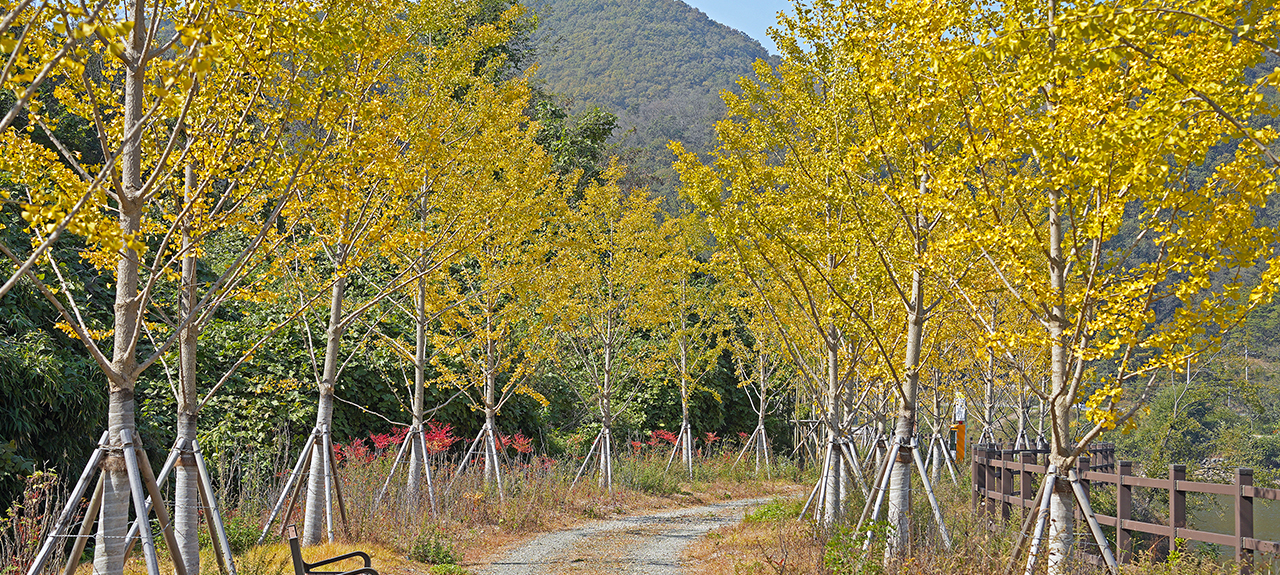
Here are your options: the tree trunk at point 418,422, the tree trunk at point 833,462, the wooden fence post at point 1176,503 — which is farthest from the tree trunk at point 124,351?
the wooden fence post at point 1176,503

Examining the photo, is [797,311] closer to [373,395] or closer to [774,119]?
[774,119]

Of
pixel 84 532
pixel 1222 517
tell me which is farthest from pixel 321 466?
pixel 1222 517

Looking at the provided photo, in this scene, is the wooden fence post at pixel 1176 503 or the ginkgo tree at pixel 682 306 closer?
the wooden fence post at pixel 1176 503

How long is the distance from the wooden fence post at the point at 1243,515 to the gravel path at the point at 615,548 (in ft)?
16.0

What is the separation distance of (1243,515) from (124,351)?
8162 millimetres

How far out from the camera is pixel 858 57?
607cm

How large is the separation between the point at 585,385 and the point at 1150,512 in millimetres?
10770

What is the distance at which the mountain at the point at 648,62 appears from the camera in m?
88.0

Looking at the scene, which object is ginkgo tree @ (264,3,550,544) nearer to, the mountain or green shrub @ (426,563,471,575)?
green shrub @ (426,563,471,575)

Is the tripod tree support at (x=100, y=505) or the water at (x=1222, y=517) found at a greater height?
the tripod tree support at (x=100, y=505)

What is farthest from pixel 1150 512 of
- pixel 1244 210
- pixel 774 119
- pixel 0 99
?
pixel 0 99

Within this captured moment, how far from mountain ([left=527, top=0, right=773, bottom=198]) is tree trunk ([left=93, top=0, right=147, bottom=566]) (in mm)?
67721

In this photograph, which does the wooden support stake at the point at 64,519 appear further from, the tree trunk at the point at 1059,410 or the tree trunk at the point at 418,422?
the tree trunk at the point at 1059,410

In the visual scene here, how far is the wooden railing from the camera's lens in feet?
21.7
